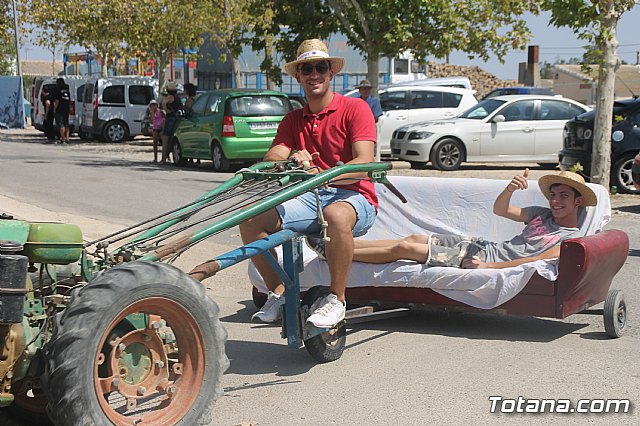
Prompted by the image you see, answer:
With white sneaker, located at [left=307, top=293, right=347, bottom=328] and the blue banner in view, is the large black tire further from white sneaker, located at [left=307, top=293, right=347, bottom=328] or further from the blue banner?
the blue banner

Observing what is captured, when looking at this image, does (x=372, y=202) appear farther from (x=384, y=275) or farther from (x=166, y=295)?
(x=166, y=295)

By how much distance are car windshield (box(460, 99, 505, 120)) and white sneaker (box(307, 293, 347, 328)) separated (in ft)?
51.3

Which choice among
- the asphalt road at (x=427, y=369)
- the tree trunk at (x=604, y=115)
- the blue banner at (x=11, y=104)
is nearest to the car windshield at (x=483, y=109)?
the tree trunk at (x=604, y=115)

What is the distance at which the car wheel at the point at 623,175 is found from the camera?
51.1 feet

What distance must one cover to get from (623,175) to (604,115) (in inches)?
48.5

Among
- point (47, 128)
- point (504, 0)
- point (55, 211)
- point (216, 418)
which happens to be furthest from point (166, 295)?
point (47, 128)

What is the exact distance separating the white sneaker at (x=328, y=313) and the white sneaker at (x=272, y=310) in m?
0.36

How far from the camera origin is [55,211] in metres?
13.6

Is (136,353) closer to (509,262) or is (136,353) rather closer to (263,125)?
(509,262)

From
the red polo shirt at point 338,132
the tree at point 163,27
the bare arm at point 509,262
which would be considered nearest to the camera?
the red polo shirt at point 338,132

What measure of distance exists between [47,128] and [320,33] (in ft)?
54.0

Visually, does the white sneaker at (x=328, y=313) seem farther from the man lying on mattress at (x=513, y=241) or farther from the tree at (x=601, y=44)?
the tree at (x=601, y=44)

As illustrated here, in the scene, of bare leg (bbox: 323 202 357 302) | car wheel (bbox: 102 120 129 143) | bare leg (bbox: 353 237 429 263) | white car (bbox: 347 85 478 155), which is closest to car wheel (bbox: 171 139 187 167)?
white car (bbox: 347 85 478 155)

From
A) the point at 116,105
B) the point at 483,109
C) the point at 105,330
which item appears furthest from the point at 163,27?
the point at 105,330
